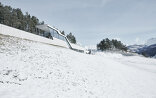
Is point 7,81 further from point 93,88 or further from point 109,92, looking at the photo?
point 109,92

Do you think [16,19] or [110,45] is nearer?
[16,19]

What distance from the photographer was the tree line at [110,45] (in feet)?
449

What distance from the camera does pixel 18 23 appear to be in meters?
76.5

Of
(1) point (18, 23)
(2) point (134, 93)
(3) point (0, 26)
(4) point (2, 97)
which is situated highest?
(1) point (18, 23)

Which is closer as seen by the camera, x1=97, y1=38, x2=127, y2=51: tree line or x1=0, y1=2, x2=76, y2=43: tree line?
x1=0, y1=2, x2=76, y2=43: tree line

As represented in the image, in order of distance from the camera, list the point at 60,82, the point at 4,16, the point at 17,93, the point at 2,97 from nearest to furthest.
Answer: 1. the point at 2,97
2. the point at 17,93
3. the point at 60,82
4. the point at 4,16

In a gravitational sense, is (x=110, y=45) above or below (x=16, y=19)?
below

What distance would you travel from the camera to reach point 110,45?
481ft

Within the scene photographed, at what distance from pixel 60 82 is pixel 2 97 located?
16.2 feet

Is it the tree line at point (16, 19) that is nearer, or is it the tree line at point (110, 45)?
the tree line at point (16, 19)

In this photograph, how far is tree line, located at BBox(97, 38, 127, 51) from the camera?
137 metres

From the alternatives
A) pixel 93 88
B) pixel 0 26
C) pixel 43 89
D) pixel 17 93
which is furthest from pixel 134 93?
pixel 0 26

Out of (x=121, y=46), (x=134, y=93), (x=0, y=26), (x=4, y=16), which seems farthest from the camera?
(x=121, y=46)

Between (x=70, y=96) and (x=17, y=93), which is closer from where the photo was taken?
(x=17, y=93)
